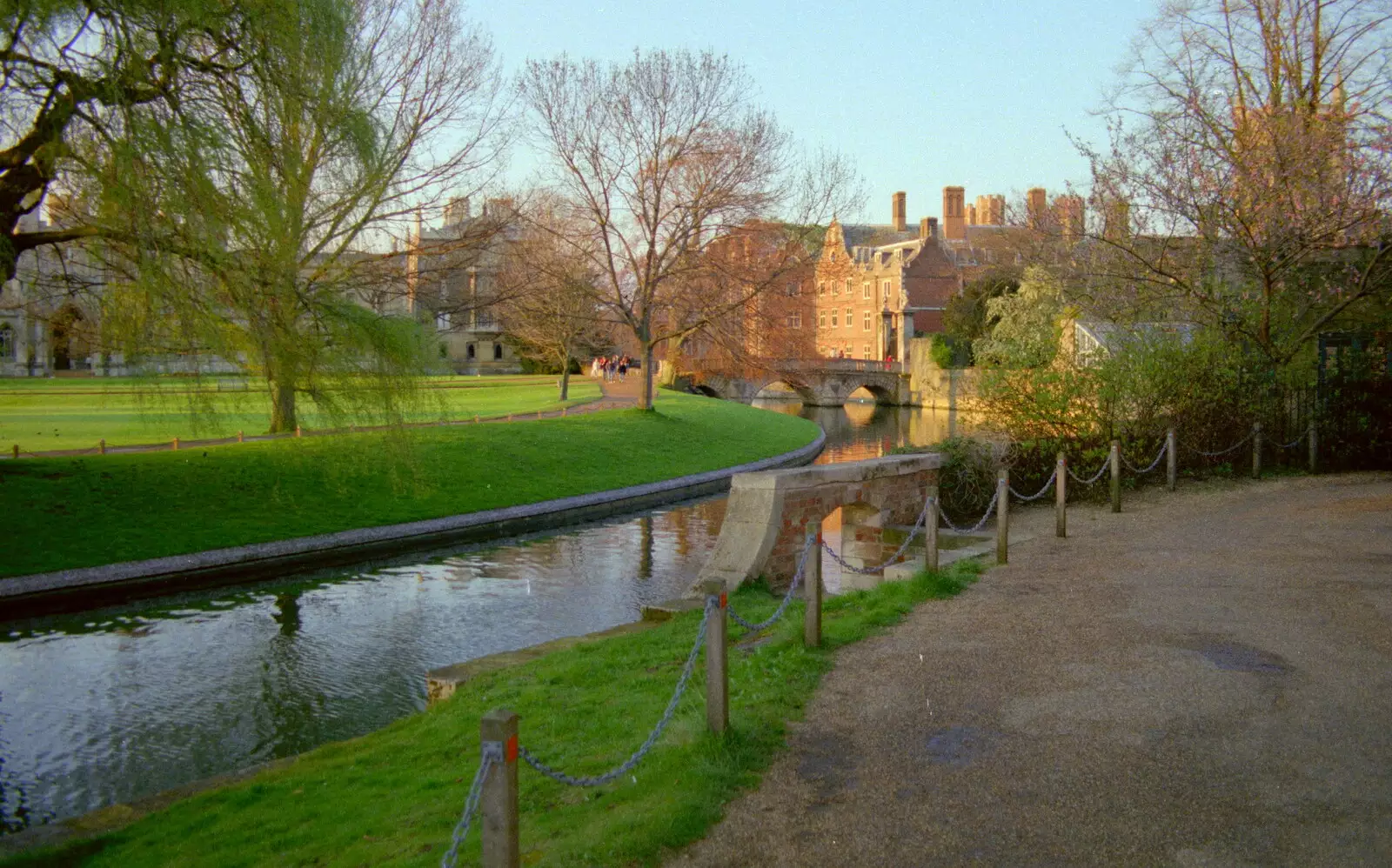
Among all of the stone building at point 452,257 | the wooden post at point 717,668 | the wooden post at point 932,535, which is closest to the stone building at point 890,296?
the stone building at point 452,257

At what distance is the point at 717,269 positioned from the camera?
109ft

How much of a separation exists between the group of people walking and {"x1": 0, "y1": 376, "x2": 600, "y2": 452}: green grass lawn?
10037 millimetres

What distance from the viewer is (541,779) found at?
6262 mm

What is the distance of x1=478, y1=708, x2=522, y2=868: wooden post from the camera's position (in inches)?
155

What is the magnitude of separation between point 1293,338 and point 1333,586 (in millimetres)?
12439

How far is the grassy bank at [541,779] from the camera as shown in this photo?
5320mm

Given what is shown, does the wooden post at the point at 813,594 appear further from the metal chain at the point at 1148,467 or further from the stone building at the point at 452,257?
the stone building at the point at 452,257

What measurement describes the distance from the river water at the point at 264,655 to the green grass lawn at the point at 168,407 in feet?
9.05

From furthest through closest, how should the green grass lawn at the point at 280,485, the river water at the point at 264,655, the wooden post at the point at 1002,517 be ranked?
the green grass lawn at the point at 280,485, the wooden post at the point at 1002,517, the river water at the point at 264,655

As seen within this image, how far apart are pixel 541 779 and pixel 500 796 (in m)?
2.39

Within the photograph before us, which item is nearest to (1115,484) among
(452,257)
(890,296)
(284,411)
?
(284,411)

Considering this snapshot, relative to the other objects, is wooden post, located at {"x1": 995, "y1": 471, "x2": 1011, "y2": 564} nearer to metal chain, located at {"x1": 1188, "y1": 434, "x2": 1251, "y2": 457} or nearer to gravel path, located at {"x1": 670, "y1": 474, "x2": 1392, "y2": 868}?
gravel path, located at {"x1": 670, "y1": 474, "x2": 1392, "y2": 868}

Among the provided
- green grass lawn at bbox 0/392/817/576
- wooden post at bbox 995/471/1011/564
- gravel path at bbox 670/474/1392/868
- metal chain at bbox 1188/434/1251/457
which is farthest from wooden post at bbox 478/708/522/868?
metal chain at bbox 1188/434/1251/457

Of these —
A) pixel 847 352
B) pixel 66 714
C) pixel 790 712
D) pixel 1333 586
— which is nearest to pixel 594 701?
pixel 790 712
